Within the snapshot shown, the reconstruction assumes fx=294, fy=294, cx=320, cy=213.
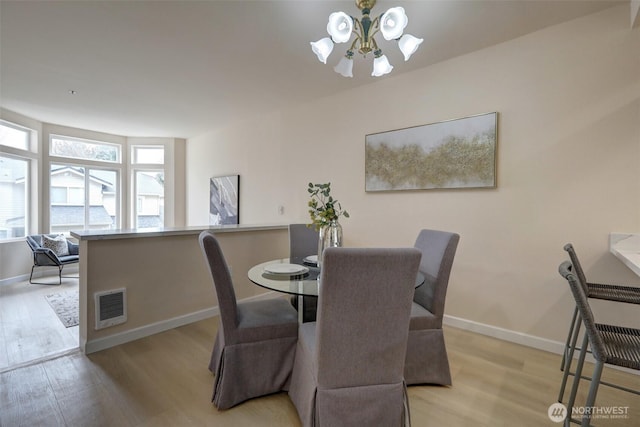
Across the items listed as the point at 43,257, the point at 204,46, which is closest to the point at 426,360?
the point at 204,46

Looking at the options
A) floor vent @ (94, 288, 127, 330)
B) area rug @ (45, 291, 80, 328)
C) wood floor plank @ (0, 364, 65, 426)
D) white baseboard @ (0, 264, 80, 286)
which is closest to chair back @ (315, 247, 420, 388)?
wood floor plank @ (0, 364, 65, 426)

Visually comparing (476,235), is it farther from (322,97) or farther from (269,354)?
(322,97)

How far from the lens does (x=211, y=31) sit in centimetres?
231

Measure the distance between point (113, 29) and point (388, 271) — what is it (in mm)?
2758

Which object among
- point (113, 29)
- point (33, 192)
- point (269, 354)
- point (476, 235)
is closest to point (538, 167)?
point (476, 235)

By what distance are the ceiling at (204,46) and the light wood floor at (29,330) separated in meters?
2.49

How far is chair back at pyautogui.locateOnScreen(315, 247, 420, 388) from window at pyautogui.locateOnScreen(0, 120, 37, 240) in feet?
18.6

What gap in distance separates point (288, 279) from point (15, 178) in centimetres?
546

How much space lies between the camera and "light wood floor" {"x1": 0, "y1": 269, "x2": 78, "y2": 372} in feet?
7.26

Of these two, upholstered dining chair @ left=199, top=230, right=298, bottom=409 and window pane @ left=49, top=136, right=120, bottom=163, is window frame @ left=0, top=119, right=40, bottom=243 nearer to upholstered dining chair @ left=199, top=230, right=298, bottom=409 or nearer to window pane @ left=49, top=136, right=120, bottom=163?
window pane @ left=49, top=136, right=120, bottom=163

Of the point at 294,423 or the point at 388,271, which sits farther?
the point at 294,423

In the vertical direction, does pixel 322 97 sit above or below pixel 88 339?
above

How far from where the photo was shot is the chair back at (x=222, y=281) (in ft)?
5.18

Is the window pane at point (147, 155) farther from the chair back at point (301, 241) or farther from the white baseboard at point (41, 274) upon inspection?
the chair back at point (301, 241)
